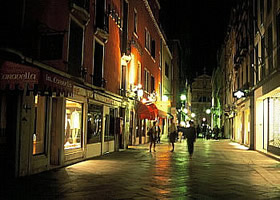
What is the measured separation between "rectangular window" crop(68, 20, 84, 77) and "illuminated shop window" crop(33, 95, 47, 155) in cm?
245

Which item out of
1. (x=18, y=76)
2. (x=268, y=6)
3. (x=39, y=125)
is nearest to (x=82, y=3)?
(x=39, y=125)

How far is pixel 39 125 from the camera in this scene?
11953 mm

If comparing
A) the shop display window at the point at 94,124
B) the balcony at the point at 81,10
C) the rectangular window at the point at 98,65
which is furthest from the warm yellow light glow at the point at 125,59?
the balcony at the point at 81,10

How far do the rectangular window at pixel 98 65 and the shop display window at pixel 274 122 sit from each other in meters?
9.93

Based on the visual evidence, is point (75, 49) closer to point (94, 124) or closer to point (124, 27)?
point (94, 124)

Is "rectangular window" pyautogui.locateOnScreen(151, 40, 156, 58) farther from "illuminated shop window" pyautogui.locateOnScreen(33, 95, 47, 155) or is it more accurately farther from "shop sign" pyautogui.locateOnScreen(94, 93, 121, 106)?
"illuminated shop window" pyautogui.locateOnScreen(33, 95, 47, 155)

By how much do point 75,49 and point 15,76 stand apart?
5.58m

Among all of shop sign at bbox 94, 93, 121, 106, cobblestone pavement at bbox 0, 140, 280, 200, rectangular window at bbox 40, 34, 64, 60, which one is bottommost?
cobblestone pavement at bbox 0, 140, 280, 200

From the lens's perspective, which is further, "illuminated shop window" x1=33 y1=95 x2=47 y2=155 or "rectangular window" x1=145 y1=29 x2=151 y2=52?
"rectangular window" x1=145 y1=29 x2=151 y2=52

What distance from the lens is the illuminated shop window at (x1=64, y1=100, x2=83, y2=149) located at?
14.3 metres

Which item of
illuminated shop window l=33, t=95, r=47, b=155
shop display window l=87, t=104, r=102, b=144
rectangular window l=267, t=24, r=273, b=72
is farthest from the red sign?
rectangular window l=267, t=24, r=273, b=72

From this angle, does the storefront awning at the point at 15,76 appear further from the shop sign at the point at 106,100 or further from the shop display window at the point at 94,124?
the shop sign at the point at 106,100

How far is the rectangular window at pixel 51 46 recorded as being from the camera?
10.6 meters

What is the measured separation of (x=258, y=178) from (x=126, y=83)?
13.5 m
